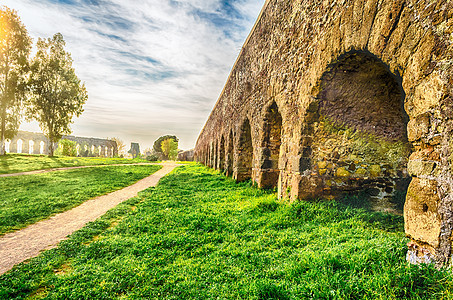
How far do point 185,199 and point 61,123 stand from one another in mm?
25954

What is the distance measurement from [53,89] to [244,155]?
25718mm

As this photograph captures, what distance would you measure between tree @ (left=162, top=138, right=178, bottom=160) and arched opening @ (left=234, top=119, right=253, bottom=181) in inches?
1606

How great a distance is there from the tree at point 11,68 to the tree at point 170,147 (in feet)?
92.3

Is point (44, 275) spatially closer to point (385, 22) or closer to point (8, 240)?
point (8, 240)

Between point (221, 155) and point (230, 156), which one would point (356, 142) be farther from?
point (221, 155)

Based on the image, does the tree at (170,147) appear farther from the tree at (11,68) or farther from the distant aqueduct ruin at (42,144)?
the tree at (11,68)

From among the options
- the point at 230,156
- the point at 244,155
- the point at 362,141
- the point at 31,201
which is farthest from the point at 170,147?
the point at 362,141

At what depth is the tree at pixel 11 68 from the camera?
19.8 m

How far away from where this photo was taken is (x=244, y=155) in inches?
392

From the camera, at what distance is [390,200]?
14.6 feet

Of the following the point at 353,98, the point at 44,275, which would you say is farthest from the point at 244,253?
the point at 353,98

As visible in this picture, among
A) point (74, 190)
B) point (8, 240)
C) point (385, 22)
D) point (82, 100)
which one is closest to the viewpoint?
point (385, 22)

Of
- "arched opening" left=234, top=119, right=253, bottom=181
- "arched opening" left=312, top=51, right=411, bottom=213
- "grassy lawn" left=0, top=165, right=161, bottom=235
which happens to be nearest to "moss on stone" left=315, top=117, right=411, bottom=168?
"arched opening" left=312, top=51, right=411, bottom=213

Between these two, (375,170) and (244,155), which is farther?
(244,155)
